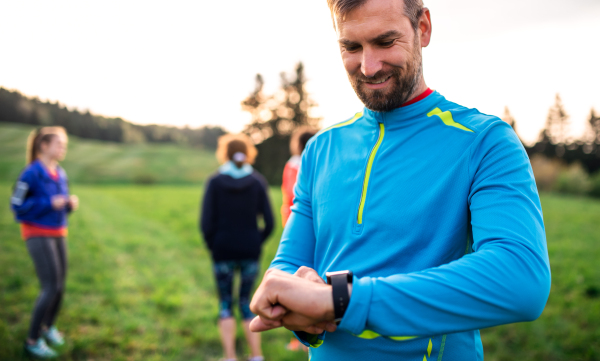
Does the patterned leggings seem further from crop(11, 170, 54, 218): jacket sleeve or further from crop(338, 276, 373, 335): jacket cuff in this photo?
crop(338, 276, 373, 335): jacket cuff

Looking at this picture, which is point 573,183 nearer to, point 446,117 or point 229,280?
point 229,280

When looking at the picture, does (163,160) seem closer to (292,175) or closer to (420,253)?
(292,175)

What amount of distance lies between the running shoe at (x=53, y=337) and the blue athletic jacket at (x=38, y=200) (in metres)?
1.46

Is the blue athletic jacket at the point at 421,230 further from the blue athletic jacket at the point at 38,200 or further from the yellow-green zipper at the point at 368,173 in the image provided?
the blue athletic jacket at the point at 38,200

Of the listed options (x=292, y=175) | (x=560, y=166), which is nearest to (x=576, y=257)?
(x=292, y=175)

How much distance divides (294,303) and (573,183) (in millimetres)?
43933

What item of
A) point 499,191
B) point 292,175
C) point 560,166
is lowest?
point 560,166

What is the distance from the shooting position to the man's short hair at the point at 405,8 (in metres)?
1.20

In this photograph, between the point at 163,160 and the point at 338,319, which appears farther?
the point at 163,160

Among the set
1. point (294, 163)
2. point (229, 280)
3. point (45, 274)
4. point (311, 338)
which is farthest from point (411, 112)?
point (45, 274)

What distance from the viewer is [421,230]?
3.75 ft

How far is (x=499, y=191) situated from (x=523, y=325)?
5453 mm

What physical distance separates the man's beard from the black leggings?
15.8 ft

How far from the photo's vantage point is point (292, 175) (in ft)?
18.0
